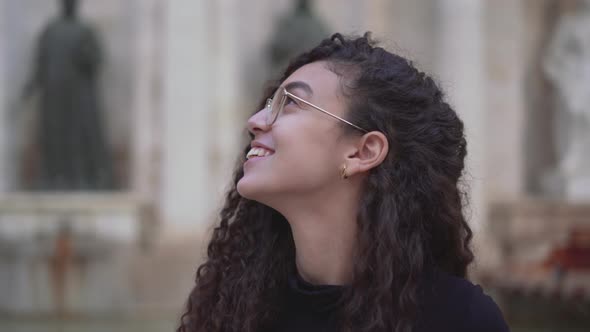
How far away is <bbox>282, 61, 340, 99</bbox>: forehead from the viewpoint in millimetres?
1922

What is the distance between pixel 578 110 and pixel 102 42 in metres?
6.57

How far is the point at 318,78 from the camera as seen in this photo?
1951 mm

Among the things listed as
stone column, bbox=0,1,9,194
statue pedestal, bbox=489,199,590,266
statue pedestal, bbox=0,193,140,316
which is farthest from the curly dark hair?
stone column, bbox=0,1,9,194

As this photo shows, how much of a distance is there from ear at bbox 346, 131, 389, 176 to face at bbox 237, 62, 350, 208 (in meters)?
0.02

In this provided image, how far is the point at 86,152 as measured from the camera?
12.2 m

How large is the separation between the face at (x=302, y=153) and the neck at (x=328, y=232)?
1.0 inches

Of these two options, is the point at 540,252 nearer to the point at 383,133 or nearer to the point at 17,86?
the point at 17,86

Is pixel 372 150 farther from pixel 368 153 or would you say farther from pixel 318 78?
pixel 318 78

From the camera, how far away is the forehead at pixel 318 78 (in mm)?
1922

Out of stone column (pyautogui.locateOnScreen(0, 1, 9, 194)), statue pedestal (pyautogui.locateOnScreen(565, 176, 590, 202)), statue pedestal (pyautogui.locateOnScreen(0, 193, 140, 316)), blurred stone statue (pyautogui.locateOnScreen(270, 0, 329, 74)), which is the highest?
blurred stone statue (pyautogui.locateOnScreen(270, 0, 329, 74))

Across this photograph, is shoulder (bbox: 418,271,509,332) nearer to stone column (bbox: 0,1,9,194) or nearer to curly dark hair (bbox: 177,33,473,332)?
curly dark hair (bbox: 177,33,473,332)

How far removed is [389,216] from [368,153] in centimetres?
14

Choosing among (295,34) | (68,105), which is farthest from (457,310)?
(68,105)

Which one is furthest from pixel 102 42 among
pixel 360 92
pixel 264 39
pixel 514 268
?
pixel 360 92
